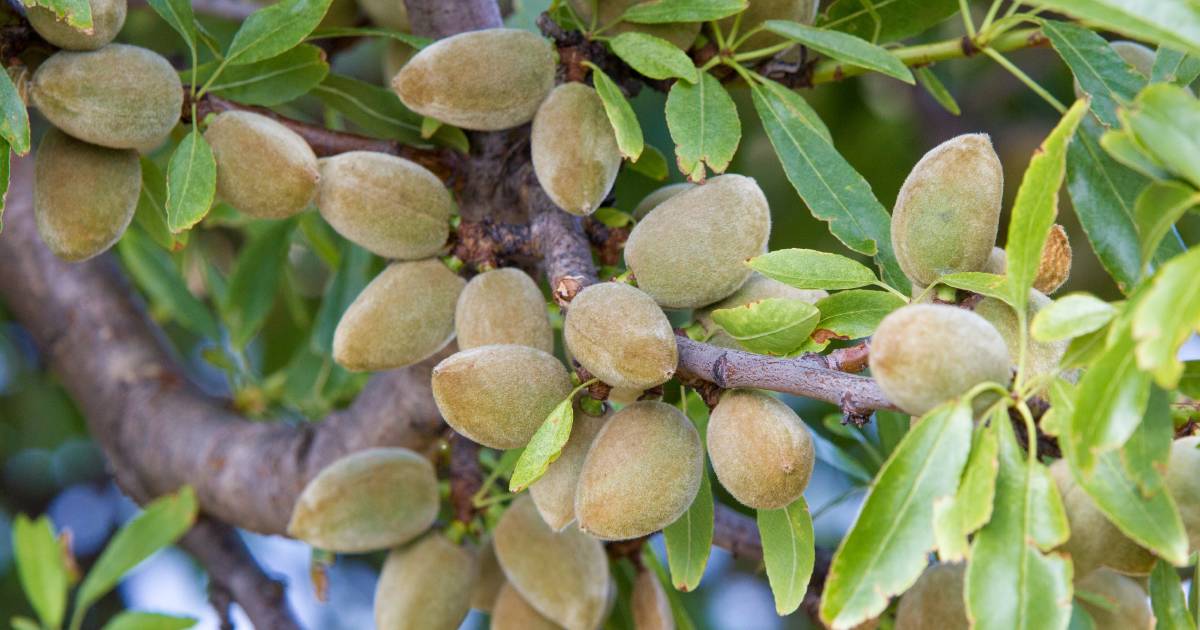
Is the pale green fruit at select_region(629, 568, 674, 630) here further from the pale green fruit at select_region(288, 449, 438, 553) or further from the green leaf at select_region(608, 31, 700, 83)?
the green leaf at select_region(608, 31, 700, 83)

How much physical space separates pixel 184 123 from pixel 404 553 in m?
0.44

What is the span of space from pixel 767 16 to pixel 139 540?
0.82 m

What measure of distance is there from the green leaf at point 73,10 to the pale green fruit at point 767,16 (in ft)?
1.52

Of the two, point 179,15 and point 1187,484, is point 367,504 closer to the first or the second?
point 179,15

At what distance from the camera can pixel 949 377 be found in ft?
1.82

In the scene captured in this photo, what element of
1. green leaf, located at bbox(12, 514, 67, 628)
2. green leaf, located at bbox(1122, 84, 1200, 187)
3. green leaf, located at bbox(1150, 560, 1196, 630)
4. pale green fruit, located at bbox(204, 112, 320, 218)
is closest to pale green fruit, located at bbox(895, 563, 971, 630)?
green leaf, located at bbox(1150, 560, 1196, 630)

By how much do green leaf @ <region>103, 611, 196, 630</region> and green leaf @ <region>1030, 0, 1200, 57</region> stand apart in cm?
90

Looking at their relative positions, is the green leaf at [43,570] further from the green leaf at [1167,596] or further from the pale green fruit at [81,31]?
the green leaf at [1167,596]

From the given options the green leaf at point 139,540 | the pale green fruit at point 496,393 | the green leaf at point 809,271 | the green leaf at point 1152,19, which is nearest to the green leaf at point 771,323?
the green leaf at point 809,271

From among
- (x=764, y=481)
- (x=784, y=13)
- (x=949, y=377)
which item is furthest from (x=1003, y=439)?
(x=784, y=13)

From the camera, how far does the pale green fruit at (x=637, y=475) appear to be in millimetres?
672

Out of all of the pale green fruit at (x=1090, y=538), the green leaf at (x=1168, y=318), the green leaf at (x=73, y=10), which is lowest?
the pale green fruit at (x=1090, y=538)

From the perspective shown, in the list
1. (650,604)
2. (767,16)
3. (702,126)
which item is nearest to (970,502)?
(702,126)

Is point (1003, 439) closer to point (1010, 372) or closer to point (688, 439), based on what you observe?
point (1010, 372)
